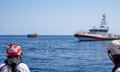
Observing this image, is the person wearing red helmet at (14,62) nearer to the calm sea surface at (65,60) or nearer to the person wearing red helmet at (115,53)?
the person wearing red helmet at (115,53)

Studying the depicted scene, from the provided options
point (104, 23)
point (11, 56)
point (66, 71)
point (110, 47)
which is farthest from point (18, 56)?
point (104, 23)

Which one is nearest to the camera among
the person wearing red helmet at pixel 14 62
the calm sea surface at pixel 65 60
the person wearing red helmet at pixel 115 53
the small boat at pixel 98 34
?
the person wearing red helmet at pixel 115 53

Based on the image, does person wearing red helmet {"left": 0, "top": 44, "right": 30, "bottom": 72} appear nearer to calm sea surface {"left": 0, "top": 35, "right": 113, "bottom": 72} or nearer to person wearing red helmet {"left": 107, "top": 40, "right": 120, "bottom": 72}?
person wearing red helmet {"left": 107, "top": 40, "right": 120, "bottom": 72}

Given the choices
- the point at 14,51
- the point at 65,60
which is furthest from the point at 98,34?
the point at 14,51

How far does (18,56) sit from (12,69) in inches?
6.8

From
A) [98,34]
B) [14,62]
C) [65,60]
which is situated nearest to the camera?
[14,62]

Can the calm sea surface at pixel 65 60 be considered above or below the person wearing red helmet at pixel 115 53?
below

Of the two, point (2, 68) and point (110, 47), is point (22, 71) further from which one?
point (110, 47)

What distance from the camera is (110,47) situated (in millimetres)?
4160

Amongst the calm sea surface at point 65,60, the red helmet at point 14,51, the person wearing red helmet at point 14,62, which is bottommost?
the calm sea surface at point 65,60

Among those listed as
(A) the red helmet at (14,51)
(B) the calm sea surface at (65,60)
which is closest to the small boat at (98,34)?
(B) the calm sea surface at (65,60)

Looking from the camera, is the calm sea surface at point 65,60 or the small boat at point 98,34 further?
the small boat at point 98,34

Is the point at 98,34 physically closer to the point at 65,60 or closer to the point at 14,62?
the point at 65,60

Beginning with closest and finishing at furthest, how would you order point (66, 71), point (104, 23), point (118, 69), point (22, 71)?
point (118, 69)
point (22, 71)
point (66, 71)
point (104, 23)
